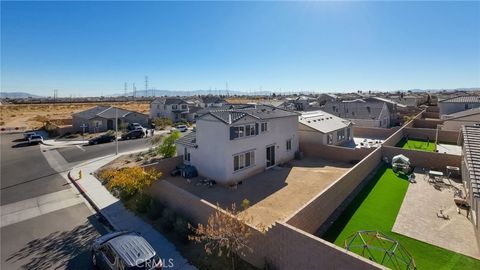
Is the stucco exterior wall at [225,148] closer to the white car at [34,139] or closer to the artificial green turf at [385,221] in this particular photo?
the artificial green turf at [385,221]

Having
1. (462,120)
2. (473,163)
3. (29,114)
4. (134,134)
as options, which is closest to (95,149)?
(134,134)

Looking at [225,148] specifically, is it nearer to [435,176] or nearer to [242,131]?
[242,131]

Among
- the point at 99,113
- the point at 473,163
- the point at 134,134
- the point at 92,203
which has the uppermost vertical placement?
the point at 99,113

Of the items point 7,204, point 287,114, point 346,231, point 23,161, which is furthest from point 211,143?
point 23,161

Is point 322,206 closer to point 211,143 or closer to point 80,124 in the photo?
point 211,143

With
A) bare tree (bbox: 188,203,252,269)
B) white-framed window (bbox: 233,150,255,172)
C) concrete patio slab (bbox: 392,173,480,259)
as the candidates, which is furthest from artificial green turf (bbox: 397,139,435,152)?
bare tree (bbox: 188,203,252,269)
